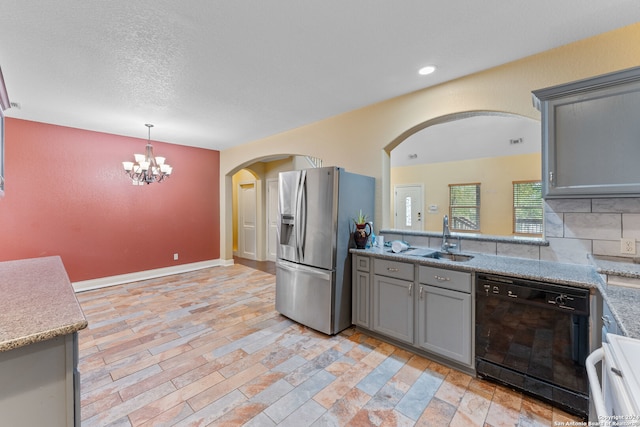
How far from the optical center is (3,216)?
3.74 meters

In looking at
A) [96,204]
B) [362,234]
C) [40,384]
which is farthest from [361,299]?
[96,204]

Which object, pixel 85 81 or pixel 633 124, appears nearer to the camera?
pixel 633 124

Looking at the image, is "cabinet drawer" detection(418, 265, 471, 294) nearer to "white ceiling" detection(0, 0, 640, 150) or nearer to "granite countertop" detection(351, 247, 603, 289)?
"granite countertop" detection(351, 247, 603, 289)

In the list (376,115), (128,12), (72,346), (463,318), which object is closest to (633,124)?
(463,318)

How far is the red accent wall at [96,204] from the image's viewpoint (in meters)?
3.86

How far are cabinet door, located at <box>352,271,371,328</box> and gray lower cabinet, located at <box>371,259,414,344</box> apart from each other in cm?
9

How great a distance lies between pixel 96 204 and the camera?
4477 millimetres

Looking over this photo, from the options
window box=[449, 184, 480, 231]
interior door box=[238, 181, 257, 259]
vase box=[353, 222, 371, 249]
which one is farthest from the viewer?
interior door box=[238, 181, 257, 259]

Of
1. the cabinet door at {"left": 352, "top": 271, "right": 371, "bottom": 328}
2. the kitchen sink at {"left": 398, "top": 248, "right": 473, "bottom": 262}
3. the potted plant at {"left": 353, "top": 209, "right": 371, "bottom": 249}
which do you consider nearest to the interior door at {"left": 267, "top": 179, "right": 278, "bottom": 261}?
the potted plant at {"left": 353, "top": 209, "right": 371, "bottom": 249}

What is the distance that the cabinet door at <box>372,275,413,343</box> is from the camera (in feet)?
8.02

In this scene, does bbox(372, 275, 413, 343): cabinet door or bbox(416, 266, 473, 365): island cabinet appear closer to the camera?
bbox(416, 266, 473, 365): island cabinet

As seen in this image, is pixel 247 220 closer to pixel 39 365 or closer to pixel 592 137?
pixel 39 365

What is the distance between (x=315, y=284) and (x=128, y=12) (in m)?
2.66

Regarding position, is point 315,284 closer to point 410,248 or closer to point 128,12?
point 410,248
